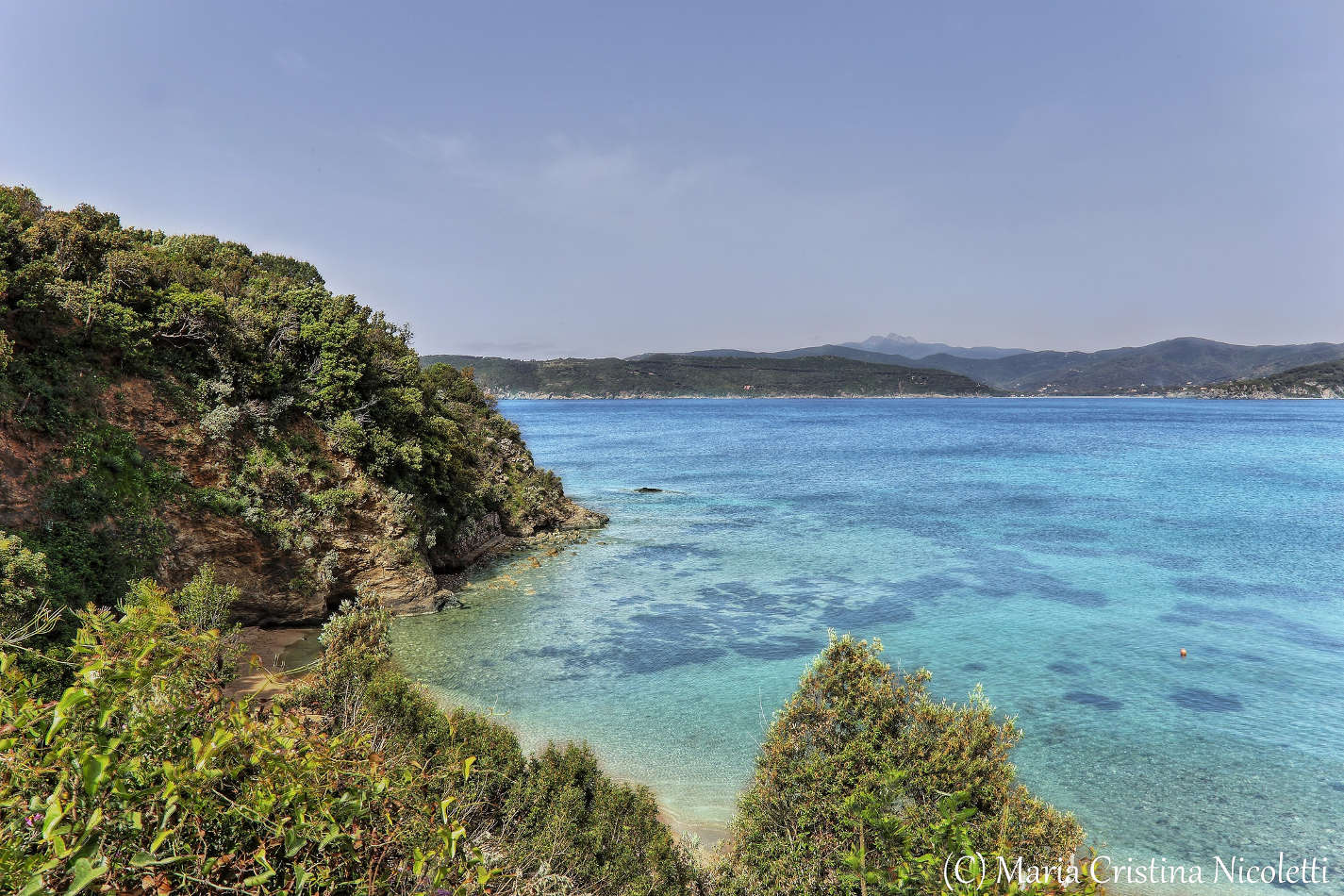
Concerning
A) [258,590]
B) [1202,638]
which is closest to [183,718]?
[258,590]

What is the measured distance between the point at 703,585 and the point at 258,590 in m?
17.6

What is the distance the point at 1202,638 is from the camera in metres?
23.6

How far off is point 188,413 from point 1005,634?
96.3 feet

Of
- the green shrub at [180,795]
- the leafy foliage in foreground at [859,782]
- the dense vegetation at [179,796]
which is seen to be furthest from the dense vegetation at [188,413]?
the leafy foliage in foreground at [859,782]

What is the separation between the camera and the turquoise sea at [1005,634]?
14.7 metres

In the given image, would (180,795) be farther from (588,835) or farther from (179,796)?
(588,835)

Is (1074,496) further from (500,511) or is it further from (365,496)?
(365,496)

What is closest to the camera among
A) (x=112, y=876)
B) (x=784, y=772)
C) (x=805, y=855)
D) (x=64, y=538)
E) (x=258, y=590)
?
(x=112, y=876)

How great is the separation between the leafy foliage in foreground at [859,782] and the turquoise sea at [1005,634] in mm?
3931

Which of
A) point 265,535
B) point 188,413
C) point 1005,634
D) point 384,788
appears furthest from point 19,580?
point 1005,634

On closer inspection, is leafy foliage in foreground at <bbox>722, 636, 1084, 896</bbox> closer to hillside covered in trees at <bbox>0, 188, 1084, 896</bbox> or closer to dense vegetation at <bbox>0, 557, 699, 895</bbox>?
hillside covered in trees at <bbox>0, 188, 1084, 896</bbox>

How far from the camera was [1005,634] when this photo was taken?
23750 millimetres

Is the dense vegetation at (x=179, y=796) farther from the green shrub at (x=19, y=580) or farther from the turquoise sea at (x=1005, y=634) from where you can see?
the turquoise sea at (x=1005, y=634)

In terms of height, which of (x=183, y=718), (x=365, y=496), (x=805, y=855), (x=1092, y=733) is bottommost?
(x=1092, y=733)
